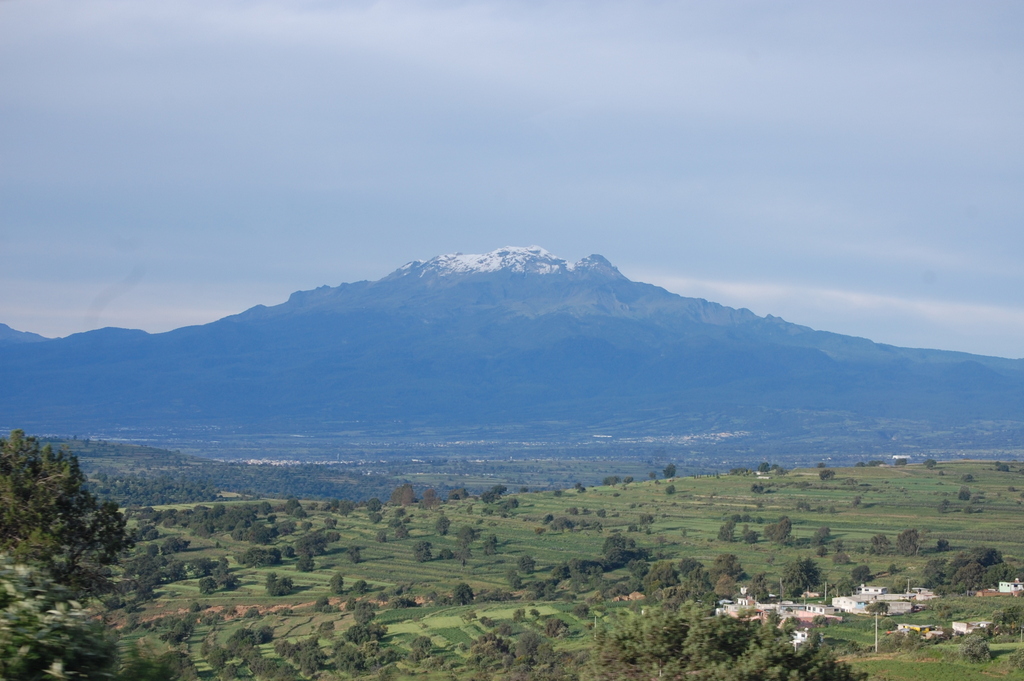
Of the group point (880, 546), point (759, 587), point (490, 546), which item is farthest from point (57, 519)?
point (880, 546)

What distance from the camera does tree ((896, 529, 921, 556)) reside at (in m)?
46.3

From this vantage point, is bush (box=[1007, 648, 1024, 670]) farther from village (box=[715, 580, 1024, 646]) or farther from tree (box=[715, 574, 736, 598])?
tree (box=[715, 574, 736, 598])

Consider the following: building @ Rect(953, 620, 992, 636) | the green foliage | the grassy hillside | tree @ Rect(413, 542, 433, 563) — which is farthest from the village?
tree @ Rect(413, 542, 433, 563)

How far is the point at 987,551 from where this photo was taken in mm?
41875

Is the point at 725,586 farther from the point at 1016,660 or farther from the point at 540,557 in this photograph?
the point at 1016,660

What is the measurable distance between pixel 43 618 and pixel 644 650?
6636mm

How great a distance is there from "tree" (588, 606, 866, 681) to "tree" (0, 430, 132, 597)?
8703mm

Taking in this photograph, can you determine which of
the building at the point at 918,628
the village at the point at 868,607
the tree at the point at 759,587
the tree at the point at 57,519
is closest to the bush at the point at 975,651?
the village at the point at 868,607

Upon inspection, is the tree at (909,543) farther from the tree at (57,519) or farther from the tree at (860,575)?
the tree at (57,519)

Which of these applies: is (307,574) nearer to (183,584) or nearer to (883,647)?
(183,584)

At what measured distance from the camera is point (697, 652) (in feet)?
36.1

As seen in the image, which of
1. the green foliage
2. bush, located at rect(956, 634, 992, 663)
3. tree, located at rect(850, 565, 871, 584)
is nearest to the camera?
bush, located at rect(956, 634, 992, 663)

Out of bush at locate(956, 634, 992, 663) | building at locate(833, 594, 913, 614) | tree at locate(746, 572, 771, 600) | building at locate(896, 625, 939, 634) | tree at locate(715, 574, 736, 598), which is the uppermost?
bush at locate(956, 634, 992, 663)

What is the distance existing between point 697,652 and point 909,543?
40085mm
